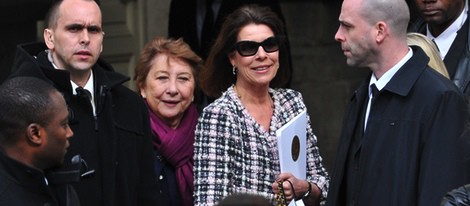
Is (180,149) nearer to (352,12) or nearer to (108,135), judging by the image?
(108,135)

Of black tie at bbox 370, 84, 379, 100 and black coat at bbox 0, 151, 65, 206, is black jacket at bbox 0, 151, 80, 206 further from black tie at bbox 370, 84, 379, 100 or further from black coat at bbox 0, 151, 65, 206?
black tie at bbox 370, 84, 379, 100

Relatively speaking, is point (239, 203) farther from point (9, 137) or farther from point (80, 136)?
Result: point (80, 136)

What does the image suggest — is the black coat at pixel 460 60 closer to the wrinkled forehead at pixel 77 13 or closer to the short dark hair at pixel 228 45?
the short dark hair at pixel 228 45

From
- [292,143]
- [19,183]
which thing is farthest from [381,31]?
[19,183]

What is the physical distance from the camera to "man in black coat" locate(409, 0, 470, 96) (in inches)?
304

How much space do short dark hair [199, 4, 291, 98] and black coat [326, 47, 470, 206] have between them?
96cm

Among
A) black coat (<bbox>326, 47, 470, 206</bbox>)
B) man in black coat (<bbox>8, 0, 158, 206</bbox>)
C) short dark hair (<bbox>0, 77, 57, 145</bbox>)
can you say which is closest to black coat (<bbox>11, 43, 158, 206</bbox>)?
man in black coat (<bbox>8, 0, 158, 206</bbox>)

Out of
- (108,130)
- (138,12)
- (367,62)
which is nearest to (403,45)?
(367,62)

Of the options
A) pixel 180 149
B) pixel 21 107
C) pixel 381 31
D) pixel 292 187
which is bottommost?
pixel 292 187

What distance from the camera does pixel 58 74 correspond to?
21.0 ft

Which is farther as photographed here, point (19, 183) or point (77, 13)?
point (77, 13)

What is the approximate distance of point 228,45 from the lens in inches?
282

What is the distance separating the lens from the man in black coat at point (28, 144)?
18.0ft

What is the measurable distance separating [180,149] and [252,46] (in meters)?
0.66
